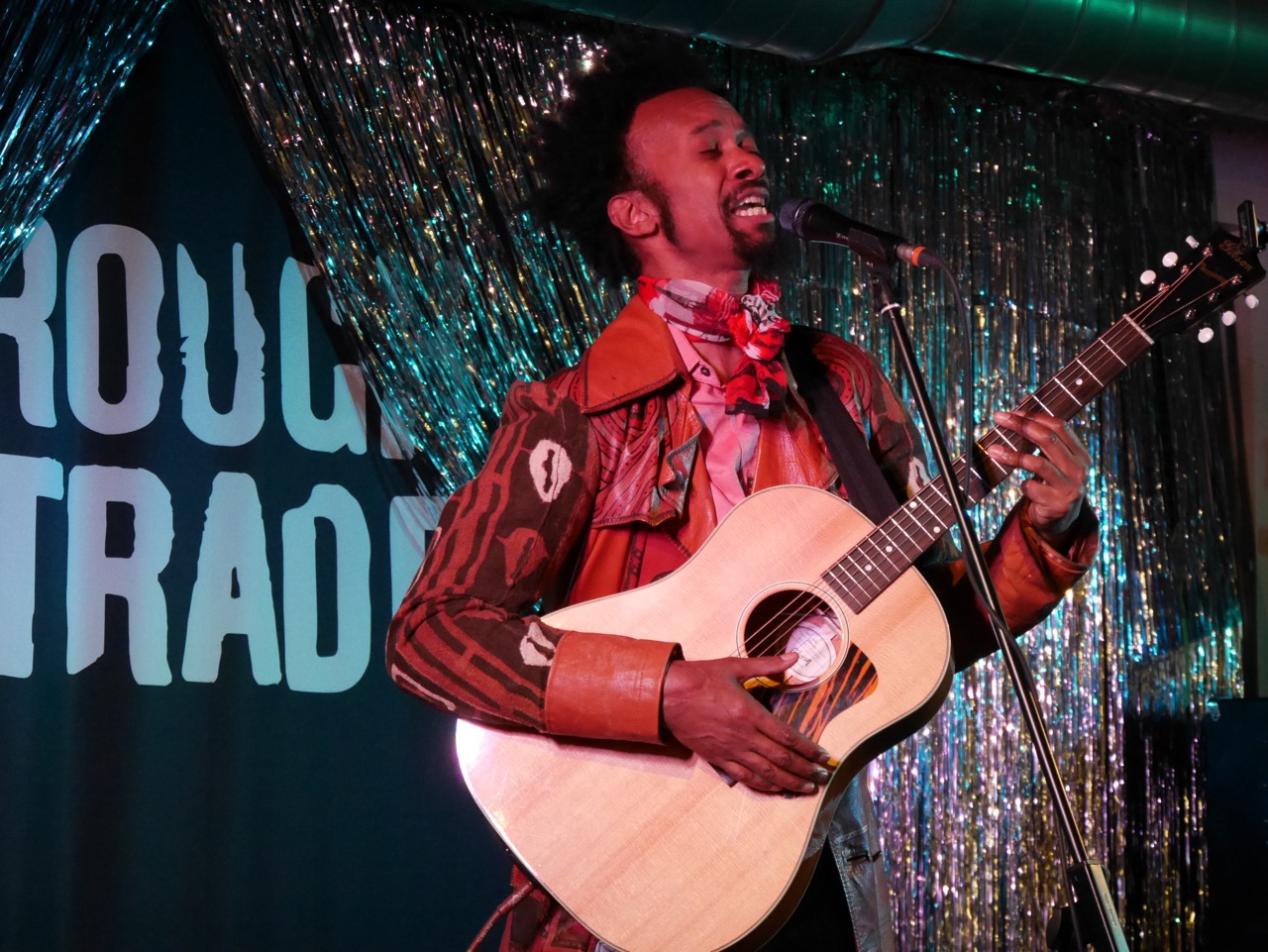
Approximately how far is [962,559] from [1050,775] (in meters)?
0.78

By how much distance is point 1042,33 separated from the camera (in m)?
4.12

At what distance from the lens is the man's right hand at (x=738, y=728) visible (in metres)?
1.92

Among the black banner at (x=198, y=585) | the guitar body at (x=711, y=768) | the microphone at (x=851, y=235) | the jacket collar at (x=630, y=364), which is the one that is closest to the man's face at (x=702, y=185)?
the jacket collar at (x=630, y=364)

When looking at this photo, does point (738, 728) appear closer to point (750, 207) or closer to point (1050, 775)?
point (1050, 775)

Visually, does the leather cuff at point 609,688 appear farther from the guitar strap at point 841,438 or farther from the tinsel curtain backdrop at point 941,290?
the tinsel curtain backdrop at point 941,290

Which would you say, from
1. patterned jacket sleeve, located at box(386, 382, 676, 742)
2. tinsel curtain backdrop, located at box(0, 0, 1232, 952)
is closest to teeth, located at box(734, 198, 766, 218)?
patterned jacket sleeve, located at box(386, 382, 676, 742)

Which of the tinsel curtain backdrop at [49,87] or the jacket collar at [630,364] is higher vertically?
the tinsel curtain backdrop at [49,87]

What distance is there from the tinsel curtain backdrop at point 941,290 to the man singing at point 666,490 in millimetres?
1050

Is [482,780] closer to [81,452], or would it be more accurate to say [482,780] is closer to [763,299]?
[763,299]

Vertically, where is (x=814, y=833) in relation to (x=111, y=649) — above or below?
below

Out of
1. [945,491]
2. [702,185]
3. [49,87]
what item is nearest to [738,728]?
[945,491]

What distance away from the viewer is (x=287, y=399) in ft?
12.2

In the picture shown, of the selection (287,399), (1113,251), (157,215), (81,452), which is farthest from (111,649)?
(1113,251)

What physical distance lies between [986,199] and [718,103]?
2392 mm
